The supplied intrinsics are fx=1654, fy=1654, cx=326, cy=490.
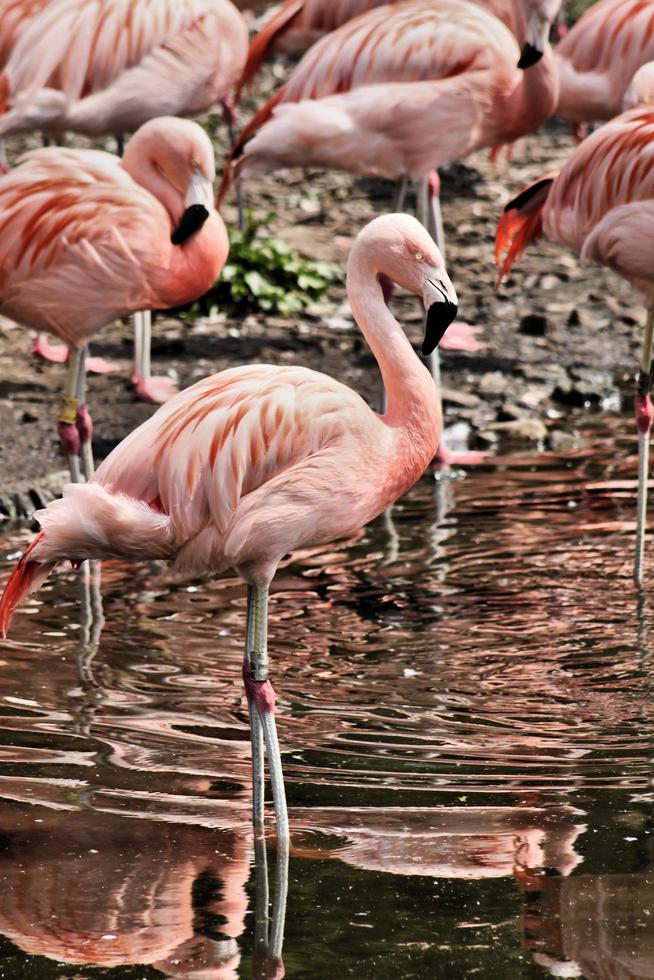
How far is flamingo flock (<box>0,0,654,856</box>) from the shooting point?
3.57 meters

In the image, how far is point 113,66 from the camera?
7.13 meters

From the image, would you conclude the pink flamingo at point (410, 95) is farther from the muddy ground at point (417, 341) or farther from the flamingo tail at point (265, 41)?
the flamingo tail at point (265, 41)

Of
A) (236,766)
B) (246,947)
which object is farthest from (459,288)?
(246,947)

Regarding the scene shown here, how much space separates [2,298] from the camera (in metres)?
5.56

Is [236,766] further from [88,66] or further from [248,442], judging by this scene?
[88,66]

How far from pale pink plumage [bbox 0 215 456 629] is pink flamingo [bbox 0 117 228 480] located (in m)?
1.77

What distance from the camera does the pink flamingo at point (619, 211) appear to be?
5262 millimetres

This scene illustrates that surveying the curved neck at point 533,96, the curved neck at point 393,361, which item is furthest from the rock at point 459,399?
the curved neck at point 393,361

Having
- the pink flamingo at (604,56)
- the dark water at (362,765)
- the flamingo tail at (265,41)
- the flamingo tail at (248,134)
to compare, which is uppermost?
the flamingo tail at (265,41)

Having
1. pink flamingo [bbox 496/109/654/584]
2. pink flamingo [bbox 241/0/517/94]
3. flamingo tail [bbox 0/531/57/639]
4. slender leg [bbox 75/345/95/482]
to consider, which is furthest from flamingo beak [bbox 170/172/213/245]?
pink flamingo [bbox 241/0/517/94]

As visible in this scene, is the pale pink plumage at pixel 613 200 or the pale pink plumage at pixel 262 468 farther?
the pale pink plumage at pixel 613 200

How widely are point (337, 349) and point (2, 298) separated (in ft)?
8.50

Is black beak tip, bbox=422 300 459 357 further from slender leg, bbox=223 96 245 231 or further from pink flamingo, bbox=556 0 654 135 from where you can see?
slender leg, bbox=223 96 245 231

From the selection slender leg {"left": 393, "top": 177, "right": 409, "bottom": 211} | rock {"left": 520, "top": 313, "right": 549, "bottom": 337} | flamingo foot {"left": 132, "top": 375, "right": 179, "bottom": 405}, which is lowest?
flamingo foot {"left": 132, "top": 375, "right": 179, "bottom": 405}
